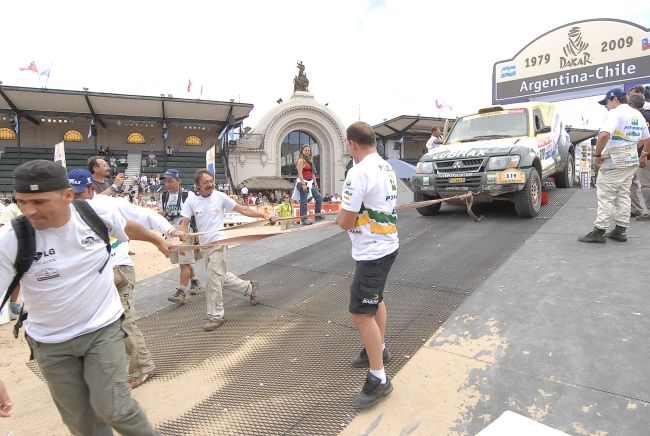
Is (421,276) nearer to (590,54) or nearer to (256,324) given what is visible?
(256,324)

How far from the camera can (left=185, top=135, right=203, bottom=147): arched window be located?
33188mm

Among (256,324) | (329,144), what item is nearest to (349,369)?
(256,324)

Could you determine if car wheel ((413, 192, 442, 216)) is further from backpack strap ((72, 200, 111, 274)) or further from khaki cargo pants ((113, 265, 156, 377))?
backpack strap ((72, 200, 111, 274))

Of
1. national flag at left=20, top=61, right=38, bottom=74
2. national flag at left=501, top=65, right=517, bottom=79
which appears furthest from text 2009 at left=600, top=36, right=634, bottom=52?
national flag at left=20, top=61, right=38, bottom=74

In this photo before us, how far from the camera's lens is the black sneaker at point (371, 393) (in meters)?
2.69

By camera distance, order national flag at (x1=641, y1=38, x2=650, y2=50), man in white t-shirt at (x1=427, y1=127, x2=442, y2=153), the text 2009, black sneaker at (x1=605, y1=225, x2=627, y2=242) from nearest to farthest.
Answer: black sneaker at (x1=605, y1=225, x2=627, y2=242), man in white t-shirt at (x1=427, y1=127, x2=442, y2=153), national flag at (x1=641, y1=38, x2=650, y2=50), the text 2009

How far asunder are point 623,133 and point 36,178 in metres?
6.14

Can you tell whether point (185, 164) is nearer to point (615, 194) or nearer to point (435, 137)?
point (435, 137)

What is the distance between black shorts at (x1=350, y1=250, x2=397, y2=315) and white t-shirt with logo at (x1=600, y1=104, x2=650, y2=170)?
4.17 m

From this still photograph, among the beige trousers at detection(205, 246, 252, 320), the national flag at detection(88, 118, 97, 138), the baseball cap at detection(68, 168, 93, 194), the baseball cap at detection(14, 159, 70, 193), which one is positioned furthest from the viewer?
the national flag at detection(88, 118, 97, 138)

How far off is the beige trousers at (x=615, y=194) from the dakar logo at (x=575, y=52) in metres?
12.7

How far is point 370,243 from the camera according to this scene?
2797mm

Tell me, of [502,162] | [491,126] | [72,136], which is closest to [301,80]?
[72,136]

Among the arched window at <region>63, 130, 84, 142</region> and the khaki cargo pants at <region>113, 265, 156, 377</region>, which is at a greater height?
the arched window at <region>63, 130, 84, 142</region>
